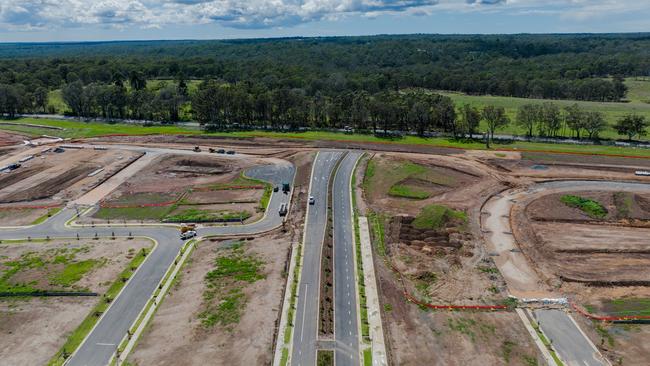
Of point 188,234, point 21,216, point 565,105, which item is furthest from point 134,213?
point 565,105

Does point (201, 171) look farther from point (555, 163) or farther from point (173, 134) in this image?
point (555, 163)

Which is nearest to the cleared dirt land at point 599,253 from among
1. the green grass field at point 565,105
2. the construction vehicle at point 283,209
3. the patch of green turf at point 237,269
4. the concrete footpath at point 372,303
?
the concrete footpath at point 372,303

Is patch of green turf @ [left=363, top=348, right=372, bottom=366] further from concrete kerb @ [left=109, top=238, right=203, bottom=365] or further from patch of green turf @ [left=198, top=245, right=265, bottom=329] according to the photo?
concrete kerb @ [left=109, top=238, right=203, bottom=365]

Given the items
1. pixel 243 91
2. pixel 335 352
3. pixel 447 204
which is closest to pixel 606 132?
pixel 447 204

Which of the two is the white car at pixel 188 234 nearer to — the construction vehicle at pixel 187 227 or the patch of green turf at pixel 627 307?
the construction vehicle at pixel 187 227

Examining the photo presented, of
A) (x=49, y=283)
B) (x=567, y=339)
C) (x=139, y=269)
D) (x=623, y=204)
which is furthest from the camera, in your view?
(x=623, y=204)

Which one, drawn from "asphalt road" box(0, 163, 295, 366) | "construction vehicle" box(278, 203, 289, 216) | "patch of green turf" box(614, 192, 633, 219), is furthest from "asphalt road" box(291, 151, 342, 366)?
"patch of green turf" box(614, 192, 633, 219)

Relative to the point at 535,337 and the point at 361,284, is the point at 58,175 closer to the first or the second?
the point at 361,284
